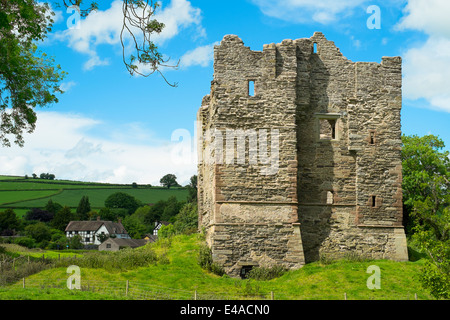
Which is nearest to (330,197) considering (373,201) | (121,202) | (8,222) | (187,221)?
(373,201)

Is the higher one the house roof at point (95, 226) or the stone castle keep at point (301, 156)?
the stone castle keep at point (301, 156)

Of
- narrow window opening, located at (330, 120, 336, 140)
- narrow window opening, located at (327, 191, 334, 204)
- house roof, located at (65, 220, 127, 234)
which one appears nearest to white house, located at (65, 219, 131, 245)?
house roof, located at (65, 220, 127, 234)

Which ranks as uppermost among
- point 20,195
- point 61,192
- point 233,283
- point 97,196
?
point 61,192

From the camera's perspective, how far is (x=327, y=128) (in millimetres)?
25547

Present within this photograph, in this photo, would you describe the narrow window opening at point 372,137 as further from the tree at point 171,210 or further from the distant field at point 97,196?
the distant field at point 97,196

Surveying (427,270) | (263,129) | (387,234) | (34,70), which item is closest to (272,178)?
(263,129)

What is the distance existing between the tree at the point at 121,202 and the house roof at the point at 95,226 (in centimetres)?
764

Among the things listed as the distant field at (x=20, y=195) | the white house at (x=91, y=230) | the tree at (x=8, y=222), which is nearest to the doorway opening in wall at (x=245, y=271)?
the tree at (x=8, y=222)

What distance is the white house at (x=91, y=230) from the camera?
2975 inches

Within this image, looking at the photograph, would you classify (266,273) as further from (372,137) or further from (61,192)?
(61,192)

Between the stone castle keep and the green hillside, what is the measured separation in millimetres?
60078

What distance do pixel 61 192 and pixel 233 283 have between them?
73.5 m
